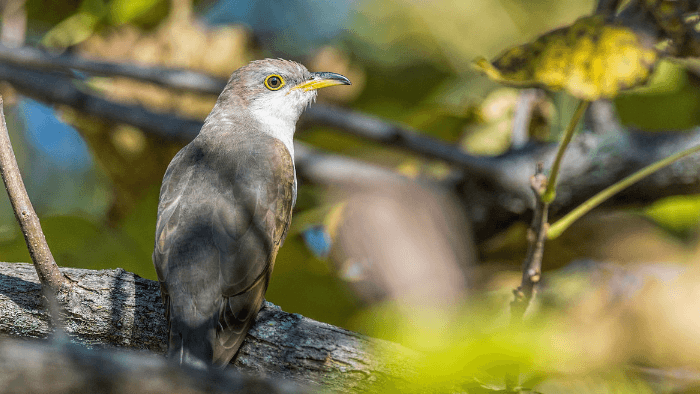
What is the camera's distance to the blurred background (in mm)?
3627

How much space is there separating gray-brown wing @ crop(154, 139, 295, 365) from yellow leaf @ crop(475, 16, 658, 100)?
5.27ft

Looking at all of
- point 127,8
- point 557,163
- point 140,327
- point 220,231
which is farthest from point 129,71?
point 557,163

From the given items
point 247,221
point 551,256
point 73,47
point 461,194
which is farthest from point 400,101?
point 73,47

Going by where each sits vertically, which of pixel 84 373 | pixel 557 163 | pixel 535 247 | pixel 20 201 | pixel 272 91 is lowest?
pixel 84 373

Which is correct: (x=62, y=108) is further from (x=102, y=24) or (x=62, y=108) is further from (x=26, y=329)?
(x=26, y=329)

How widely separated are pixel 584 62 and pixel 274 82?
2.91 metres

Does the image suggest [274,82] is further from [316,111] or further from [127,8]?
[127,8]

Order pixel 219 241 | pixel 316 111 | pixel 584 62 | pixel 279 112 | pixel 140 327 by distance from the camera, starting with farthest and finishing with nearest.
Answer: pixel 316 111 → pixel 279 112 → pixel 219 241 → pixel 140 327 → pixel 584 62

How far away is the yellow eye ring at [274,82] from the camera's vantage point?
183 inches

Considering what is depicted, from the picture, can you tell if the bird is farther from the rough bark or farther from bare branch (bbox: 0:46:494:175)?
bare branch (bbox: 0:46:494:175)

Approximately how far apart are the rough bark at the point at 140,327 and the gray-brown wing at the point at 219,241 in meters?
0.12

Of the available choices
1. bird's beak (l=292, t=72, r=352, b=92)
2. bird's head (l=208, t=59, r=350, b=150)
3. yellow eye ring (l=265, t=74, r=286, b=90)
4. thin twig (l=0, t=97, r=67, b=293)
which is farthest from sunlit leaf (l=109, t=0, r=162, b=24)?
thin twig (l=0, t=97, r=67, b=293)

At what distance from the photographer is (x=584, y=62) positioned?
2.20 m

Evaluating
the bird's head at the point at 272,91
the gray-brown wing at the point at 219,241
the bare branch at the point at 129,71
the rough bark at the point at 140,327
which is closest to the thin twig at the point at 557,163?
the rough bark at the point at 140,327
